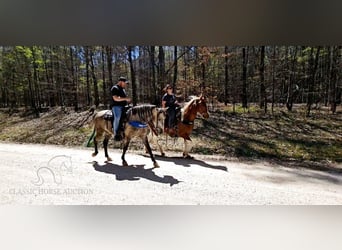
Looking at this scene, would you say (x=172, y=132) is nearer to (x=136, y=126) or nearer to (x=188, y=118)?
(x=188, y=118)

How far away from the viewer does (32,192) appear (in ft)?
8.84

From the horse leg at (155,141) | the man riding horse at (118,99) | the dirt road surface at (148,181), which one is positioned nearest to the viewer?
the dirt road surface at (148,181)

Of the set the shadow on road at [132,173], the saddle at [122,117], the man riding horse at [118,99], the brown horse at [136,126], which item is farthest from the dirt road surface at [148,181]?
the man riding horse at [118,99]

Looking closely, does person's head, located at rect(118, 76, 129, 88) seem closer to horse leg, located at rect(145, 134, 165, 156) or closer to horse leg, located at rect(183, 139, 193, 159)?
horse leg, located at rect(145, 134, 165, 156)

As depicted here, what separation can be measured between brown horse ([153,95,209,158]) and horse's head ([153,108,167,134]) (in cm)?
13

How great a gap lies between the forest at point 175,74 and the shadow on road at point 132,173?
0.62m

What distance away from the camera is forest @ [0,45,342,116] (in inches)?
108

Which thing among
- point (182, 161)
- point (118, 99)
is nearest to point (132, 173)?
point (182, 161)

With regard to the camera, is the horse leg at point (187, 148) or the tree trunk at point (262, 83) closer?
the tree trunk at point (262, 83)

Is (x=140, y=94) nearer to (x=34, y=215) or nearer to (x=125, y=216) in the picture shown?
(x=125, y=216)

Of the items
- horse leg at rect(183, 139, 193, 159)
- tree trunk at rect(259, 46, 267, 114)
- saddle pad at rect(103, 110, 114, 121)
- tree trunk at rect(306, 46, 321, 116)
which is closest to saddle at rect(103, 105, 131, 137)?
saddle pad at rect(103, 110, 114, 121)

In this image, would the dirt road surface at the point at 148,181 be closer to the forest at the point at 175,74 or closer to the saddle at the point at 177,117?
the saddle at the point at 177,117

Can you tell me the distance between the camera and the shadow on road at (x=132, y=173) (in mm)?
2736

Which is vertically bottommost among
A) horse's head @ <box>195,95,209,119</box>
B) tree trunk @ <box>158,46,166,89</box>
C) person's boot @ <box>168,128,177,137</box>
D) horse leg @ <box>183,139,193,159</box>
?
horse leg @ <box>183,139,193,159</box>
